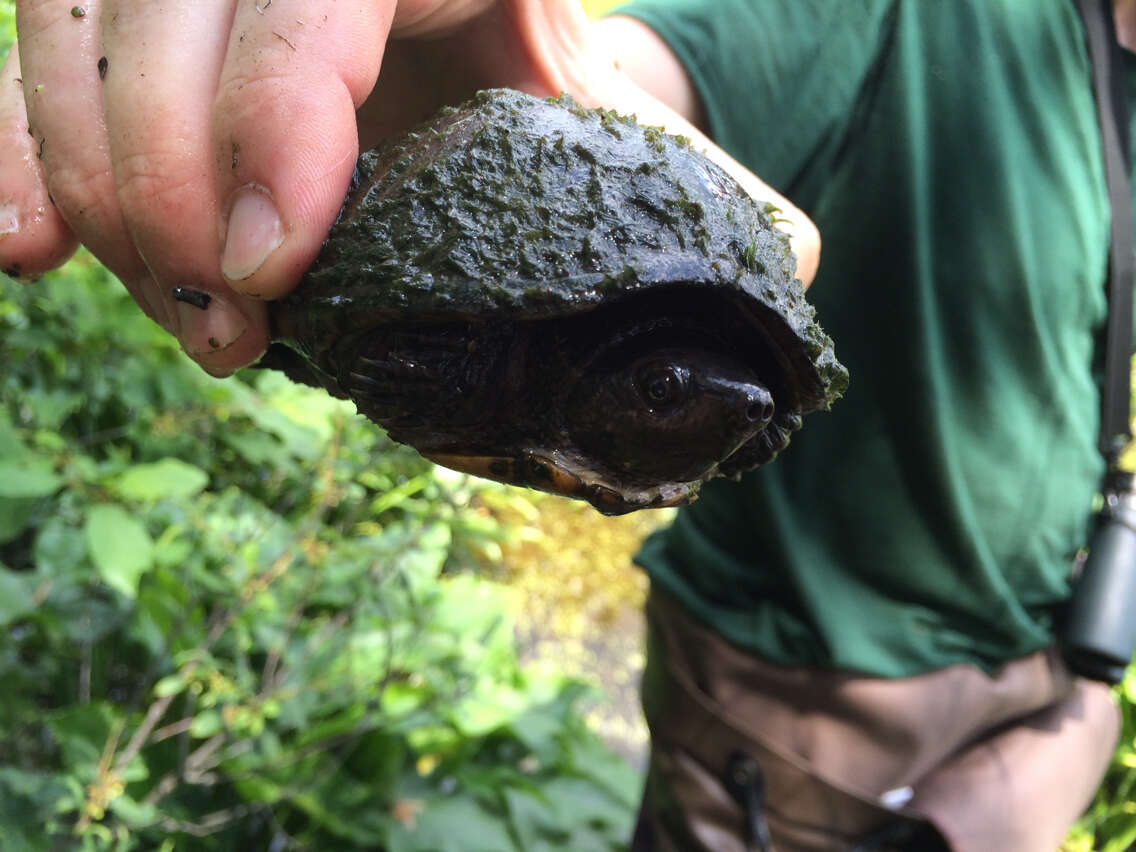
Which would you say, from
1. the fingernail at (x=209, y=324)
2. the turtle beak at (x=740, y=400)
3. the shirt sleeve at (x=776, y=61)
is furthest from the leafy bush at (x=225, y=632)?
the shirt sleeve at (x=776, y=61)

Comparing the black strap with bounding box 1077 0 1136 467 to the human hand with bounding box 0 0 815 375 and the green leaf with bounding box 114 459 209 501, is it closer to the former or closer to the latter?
the human hand with bounding box 0 0 815 375

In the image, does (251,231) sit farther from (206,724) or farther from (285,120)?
(206,724)

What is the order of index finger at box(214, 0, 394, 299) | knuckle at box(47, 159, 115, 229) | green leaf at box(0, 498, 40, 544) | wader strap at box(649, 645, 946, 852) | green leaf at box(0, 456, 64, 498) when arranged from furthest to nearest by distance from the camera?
wader strap at box(649, 645, 946, 852) < green leaf at box(0, 498, 40, 544) < green leaf at box(0, 456, 64, 498) < knuckle at box(47, 159, 115, 229) < index finger at box(214, 0, 394, 299)

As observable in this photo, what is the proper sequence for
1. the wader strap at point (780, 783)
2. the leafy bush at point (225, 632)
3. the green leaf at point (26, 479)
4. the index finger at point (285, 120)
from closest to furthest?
the index finger at point (285, 120) → the green leaf at point (26, 479) → the leafy bush at point (225, 632) → the wader strap at point (780, 783)

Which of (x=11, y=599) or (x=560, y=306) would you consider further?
(x=11, y=599)

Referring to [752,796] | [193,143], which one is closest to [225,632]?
[752,796]

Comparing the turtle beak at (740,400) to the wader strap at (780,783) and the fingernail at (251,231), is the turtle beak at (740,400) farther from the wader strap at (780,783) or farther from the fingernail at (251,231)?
the wader strap at (780,783)

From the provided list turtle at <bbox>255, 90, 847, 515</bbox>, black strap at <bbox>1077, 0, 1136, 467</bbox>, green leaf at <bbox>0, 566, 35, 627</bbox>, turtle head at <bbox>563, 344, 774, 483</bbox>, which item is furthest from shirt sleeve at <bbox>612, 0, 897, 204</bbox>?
green leaf at <bbox>0, 566, 35, 627</bbox>

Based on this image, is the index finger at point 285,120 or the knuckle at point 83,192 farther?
the knuckle at point 83,192
